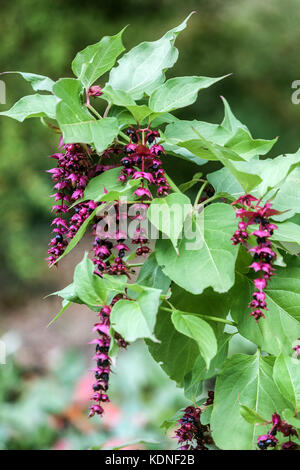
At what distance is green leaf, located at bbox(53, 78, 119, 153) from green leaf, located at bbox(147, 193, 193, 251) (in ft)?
0.33

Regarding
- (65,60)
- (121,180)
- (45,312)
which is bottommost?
(121,180)

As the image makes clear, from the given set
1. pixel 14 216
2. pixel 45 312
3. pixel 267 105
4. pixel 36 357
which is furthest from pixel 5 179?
pixel 267 105

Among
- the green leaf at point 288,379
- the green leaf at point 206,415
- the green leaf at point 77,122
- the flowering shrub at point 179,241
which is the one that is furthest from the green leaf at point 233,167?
the green leaf at point 206,415

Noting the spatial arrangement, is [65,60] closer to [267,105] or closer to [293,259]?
[267,105]

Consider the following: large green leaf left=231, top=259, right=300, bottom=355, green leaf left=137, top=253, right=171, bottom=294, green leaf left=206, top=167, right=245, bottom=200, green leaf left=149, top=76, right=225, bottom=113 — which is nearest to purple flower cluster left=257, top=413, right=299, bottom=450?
large green leaf left=231, top=259, right=300, bottom=355

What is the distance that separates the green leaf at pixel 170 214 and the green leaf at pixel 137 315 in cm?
7

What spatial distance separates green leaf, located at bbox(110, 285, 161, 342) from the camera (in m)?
0.64

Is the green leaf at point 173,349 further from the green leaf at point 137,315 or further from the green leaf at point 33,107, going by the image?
the green leaf at point 33,107

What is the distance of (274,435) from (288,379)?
0.07 meters

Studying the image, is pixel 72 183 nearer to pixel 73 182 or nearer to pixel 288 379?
pixel 73 182

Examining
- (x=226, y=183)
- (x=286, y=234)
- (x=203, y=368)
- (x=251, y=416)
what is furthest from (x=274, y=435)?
(x=226, y=183)
